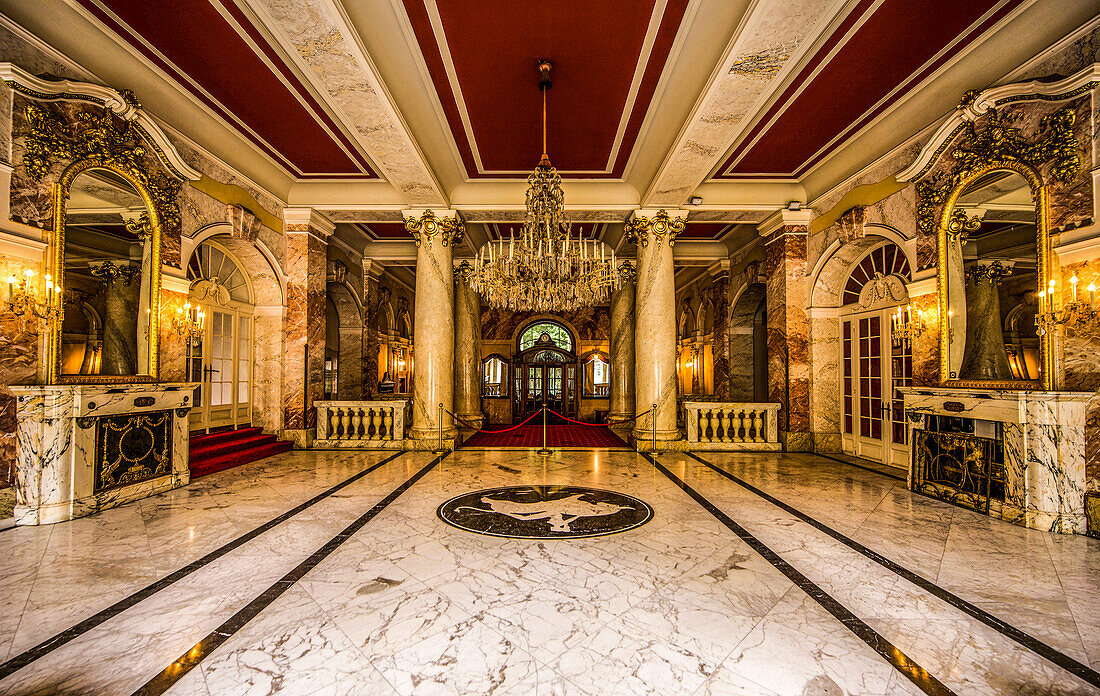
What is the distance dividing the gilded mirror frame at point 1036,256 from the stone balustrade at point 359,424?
7894 millimetres

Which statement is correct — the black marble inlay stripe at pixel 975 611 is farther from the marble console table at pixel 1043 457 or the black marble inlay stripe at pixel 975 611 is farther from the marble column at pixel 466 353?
the marble column at pixel 466 353

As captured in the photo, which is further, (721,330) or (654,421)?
(721,330)

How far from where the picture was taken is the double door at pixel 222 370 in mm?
6957

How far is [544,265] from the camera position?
517cm

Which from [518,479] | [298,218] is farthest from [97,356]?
[518,479]

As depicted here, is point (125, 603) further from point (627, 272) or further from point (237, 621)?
point (627, 272)

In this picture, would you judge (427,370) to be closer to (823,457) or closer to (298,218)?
(298,218)

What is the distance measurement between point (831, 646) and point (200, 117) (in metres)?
8.37

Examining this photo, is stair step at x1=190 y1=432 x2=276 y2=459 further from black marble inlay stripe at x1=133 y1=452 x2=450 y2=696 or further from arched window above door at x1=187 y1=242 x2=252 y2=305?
black marble inlay stripe at x1=133 y1=452 x2=450 y2=696

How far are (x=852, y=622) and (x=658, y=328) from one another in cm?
578

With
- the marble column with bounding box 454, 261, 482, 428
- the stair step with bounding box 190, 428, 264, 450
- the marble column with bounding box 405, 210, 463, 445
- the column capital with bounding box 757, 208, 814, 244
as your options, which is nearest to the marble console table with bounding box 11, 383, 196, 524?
the stair step with bounding box 190, 428, 264, 450

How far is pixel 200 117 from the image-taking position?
232 inches

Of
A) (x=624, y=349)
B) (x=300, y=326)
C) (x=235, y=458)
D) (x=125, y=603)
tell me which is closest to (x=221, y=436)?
(x=235, y=458)

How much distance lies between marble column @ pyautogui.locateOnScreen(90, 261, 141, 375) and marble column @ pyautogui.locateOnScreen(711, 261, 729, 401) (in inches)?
430
